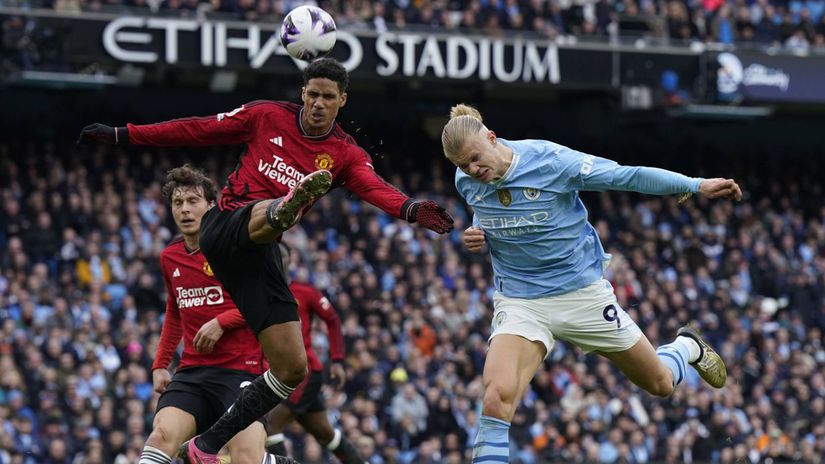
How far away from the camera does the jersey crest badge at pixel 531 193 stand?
28.2 ft

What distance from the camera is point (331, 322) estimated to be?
12.3 m

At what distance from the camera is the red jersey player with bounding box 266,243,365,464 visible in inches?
472

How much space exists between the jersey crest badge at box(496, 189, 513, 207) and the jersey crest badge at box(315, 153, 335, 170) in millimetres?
988

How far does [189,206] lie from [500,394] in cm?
239

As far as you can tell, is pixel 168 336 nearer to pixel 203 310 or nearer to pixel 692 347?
pixel 203 310

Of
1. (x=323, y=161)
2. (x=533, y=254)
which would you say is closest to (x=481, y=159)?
(x=533, y=254)

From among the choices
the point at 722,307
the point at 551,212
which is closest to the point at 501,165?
the point at 551,212

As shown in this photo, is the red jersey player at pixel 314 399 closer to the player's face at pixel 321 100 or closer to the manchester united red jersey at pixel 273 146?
the manchester united red jersey at pixel 273 146

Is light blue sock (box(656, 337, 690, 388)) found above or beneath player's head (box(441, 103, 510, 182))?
beneath

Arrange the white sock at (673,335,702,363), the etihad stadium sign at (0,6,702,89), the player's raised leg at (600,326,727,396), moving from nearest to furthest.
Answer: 1. the player's raised leg at (600,326,727,396)
2. the white sock at (673,335,702,363)
3. the etihad stadium sign at (0,6,702,89)

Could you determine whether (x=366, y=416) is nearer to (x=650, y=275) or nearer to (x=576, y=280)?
(x=650, y=275)

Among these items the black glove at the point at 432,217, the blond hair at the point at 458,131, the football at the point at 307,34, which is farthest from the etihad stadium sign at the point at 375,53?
the black glove at the point at 432,217

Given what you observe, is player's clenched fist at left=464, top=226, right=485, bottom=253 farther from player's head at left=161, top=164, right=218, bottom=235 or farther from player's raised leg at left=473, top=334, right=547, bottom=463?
player's head at left=161, top=164, right=218, bottom=235

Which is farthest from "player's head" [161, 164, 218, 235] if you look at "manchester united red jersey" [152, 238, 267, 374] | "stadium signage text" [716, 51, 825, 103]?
"stadium signage text" [716, 51, 825, 103]
